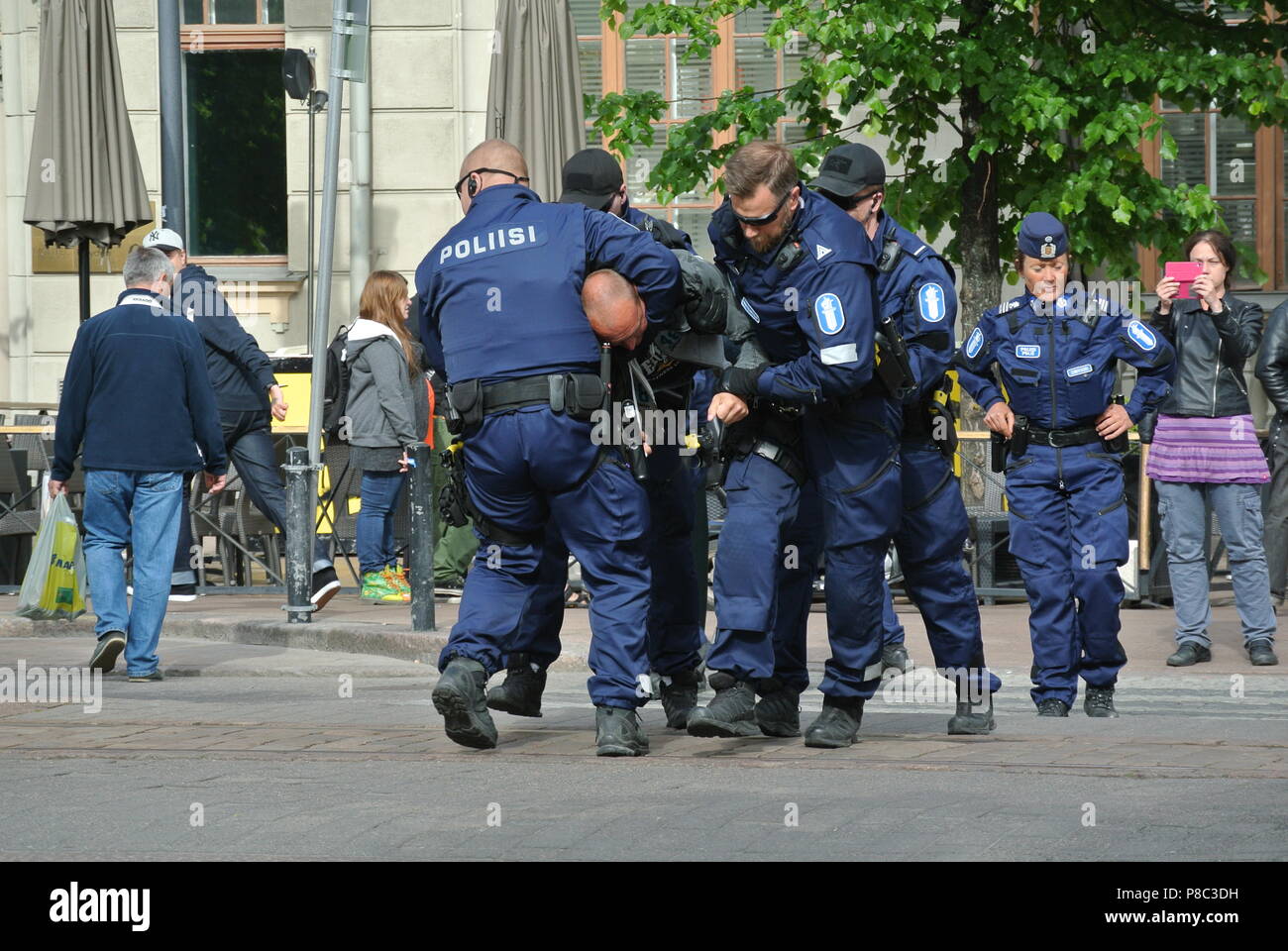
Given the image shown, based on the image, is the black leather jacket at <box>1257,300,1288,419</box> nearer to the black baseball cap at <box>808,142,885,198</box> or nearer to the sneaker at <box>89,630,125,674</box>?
the black baseball cap at <box>808,142,885,198</box>

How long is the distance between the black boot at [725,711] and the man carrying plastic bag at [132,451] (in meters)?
3.36

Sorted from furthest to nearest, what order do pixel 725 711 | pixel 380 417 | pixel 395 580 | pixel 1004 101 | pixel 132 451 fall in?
1. pixel 1004 101
2. pixel 395 580
3. pixel 380 417
4. pixel 132 451
5. pixel 725 711

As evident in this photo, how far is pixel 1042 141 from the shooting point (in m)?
13.5

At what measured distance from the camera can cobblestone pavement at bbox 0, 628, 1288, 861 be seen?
201 inches

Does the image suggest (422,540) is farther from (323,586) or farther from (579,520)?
(579,520)

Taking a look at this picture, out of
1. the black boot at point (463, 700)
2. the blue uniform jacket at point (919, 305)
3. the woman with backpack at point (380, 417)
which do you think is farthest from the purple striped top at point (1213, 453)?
the woman with backpack at point (380, 417)

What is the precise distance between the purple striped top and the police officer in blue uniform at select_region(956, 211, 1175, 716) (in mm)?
1669

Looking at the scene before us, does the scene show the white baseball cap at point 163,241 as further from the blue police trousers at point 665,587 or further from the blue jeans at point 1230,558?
the blue jeans at point 1230,558

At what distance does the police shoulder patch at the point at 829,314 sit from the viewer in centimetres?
623

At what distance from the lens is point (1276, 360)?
10.9 m

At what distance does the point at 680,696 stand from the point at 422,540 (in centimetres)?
280

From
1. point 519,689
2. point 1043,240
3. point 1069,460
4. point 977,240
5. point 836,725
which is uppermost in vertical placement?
point 977,240

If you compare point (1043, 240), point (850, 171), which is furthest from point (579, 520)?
point (1043, 240)
